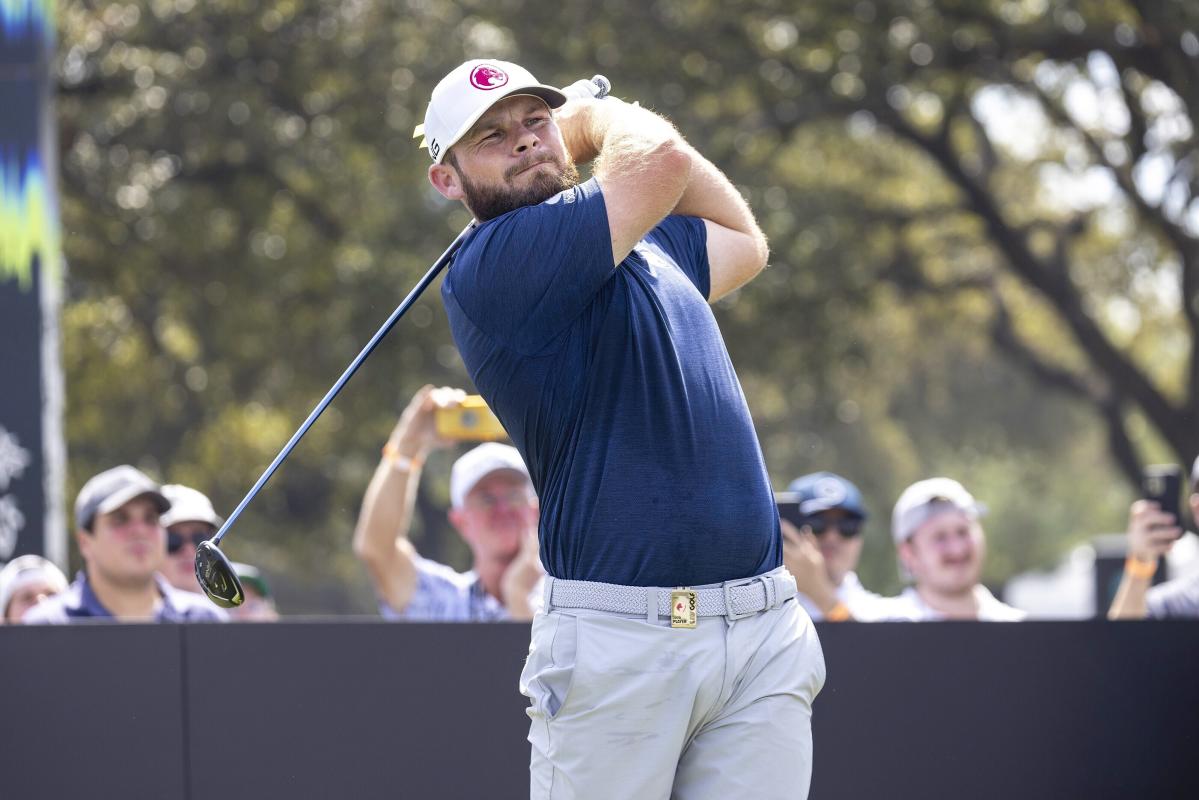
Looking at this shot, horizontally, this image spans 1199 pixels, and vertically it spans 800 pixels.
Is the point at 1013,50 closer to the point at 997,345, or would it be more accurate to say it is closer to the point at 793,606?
the point at 997,345

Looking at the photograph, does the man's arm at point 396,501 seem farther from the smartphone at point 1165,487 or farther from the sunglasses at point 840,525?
the smartphone at point 1165,487

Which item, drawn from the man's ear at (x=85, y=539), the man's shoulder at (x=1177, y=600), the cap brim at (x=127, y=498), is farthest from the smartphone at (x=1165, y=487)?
the man's ear at (x=85, y=539)

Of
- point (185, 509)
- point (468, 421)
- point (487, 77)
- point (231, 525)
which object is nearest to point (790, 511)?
point (468, 421)

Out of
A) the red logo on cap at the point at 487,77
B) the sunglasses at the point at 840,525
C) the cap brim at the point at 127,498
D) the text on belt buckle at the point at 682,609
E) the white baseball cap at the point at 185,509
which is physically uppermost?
the red logo on cap at the point at 487,77

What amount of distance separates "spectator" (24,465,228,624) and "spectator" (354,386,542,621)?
1.94 ft

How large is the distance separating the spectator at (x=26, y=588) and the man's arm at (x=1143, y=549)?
12.6ft

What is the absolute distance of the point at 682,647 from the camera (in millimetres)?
2932

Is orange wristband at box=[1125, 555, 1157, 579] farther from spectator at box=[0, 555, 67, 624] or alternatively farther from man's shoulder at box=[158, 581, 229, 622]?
spectator at box=[0, 555, 67, 624]

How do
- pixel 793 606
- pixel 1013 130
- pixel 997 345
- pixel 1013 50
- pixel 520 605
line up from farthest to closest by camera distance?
pixel 1013 130, pixel 997 345, pixel 1013 50, pixel 520 605, pixel 793 606

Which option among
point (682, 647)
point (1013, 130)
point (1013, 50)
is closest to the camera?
point (682, 647)

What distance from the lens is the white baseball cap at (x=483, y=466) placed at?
5750mm

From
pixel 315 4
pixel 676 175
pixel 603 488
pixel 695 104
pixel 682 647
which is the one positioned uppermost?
pixel 315 4

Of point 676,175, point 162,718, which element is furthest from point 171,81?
point 676,175

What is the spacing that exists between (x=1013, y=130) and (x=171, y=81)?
11019 millimetres
